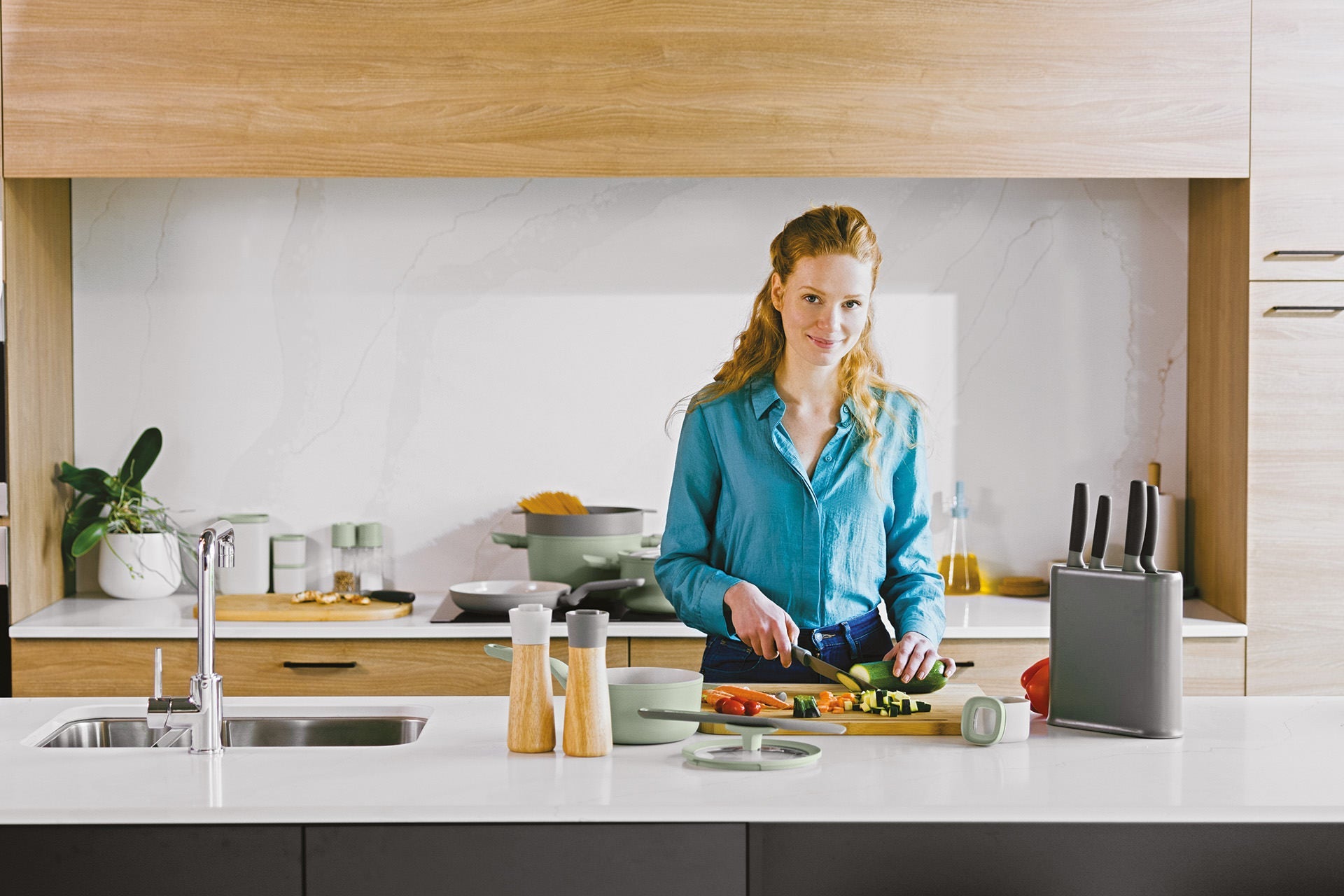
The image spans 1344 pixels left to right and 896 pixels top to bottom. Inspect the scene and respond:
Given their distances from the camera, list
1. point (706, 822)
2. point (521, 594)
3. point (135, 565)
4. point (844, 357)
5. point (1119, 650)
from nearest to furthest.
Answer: point (706, 822)
point (1119, 650)
point (844, 357)
point (521, 594)
point (135, 565)

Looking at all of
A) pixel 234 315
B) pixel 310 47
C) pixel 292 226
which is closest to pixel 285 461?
pixel 234 315

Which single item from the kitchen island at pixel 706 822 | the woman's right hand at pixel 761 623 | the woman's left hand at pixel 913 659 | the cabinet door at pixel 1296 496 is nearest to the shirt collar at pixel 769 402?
the woman's right hand at pixel 761 623

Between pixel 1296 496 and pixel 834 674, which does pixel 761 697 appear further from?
pixel 1296 496

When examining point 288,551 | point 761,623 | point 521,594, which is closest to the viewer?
point 761,623

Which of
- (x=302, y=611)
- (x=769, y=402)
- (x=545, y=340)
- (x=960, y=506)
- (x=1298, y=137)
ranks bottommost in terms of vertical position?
(x=302, y=611)

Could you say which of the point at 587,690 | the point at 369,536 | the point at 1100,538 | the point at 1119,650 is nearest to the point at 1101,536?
the point at 1100,538

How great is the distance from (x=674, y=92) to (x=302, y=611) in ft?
4.87

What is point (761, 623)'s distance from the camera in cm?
199

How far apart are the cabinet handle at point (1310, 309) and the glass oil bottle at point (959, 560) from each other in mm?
878

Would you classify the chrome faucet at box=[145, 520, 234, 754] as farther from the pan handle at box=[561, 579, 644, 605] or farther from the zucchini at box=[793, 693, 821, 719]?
the pan handle at box=[561, 579, 644, 605]

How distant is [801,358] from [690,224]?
1.19 meters

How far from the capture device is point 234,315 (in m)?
3.31

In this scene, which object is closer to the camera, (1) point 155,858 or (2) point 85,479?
(1) point 155,858

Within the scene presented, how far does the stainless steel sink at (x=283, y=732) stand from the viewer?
72.5 inches
